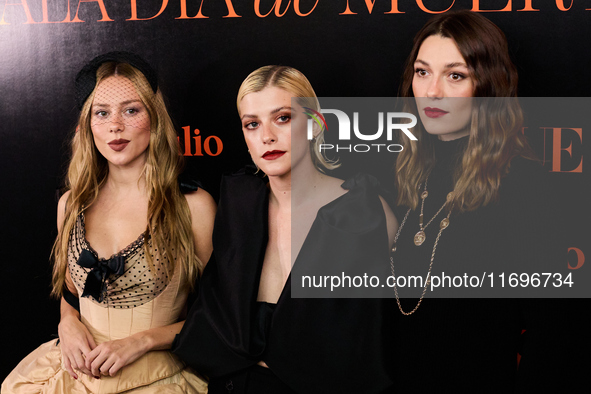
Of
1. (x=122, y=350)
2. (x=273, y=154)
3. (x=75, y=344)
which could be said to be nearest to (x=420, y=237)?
(x=273, y=154)

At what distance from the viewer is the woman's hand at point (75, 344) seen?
2230 millimetres

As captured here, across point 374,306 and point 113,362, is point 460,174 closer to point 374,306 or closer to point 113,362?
point 374,306

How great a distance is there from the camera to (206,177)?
2.85m

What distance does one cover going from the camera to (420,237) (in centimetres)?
200

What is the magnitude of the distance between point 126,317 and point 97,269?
0.80ft

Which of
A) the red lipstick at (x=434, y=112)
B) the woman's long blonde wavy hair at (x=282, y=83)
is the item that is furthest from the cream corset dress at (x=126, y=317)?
the red lipstick at (x=434, y=112)

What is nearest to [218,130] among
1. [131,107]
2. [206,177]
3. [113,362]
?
[206,177]

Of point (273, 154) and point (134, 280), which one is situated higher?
point (273, 154)

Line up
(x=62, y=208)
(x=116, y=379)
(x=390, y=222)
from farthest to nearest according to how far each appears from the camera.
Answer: (x=62, y=208), (x=116, y=379), (x=390, y=222)

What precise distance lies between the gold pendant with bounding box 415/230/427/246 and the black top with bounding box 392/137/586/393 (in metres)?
0.02

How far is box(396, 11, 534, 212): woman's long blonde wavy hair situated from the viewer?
1.91m

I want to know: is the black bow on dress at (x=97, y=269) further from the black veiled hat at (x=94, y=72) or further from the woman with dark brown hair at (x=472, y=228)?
the woman with dark brown hair at (x=472, y=228)

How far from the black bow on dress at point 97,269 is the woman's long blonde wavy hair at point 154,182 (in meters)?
0.12

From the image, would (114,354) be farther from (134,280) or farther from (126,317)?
(134,280)
